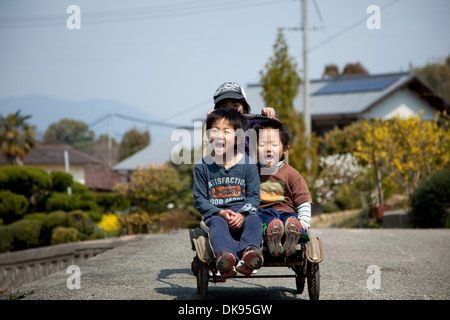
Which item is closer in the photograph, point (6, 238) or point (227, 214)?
point (227, 214)

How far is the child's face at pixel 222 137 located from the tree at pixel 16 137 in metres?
39.6

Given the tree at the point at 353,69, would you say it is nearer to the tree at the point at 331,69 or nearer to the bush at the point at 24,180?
the tree at the point at 331,69

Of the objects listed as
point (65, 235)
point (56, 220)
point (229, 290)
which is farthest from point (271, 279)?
point (56, 220)

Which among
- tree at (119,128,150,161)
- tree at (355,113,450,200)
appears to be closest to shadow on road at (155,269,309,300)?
tree at (355,113,450,200)

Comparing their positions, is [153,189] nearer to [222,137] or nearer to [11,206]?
[11,206]

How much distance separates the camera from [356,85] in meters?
31.1

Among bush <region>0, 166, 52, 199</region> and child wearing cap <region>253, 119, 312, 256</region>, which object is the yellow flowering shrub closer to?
bush <region>0, 166, 52, 199</region>

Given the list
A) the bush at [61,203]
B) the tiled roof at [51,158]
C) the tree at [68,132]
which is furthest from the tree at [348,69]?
the bush at [61,203]

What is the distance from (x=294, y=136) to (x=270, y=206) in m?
12.3

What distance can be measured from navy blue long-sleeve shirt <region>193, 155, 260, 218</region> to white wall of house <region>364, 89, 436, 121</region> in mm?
24351

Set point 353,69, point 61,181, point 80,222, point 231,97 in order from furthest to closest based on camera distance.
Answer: point 353,69 < point 61,181 < point 80,222 < point 231,97

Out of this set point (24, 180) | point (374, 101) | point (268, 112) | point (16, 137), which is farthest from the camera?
point (16, 137)

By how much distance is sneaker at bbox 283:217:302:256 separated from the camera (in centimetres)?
392

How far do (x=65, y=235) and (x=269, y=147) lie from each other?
1109cm
